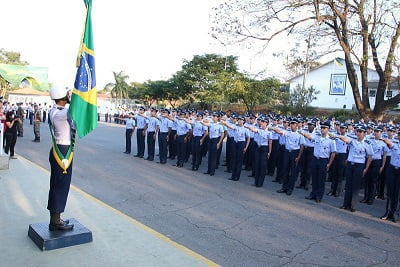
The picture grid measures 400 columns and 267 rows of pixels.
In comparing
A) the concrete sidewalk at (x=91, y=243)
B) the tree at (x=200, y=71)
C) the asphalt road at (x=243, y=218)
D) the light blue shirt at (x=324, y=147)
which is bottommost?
the asphalt road at (x=243, y=218)

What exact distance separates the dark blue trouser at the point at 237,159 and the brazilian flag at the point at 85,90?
19.3 feet

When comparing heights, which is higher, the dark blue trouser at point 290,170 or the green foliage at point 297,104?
the green foliage at point 297,104

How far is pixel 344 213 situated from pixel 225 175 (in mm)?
3954

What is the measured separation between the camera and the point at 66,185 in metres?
4.37

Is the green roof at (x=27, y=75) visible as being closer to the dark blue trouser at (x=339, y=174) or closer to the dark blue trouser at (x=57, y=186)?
the dark blue trouser at (x=339, y=174)

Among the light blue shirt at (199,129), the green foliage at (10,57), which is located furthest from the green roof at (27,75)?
the green foliage at (10,57)

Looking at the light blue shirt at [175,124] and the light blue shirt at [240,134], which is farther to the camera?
the light blue shirt at [175,124]

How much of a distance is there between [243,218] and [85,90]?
11.3 ft

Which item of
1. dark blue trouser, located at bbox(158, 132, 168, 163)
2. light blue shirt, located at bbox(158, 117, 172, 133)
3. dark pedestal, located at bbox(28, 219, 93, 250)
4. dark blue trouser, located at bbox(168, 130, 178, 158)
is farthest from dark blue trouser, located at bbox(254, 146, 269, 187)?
dark pedestal, located at bbox(28, 219, 93, 250)

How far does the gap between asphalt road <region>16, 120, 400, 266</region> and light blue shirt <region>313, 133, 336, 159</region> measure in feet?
3.46

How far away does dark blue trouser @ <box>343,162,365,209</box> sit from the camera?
726cm

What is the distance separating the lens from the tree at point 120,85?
172ft

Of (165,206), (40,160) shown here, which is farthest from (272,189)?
(40,160)

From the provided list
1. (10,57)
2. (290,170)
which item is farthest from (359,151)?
(10,57)
